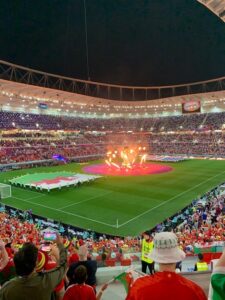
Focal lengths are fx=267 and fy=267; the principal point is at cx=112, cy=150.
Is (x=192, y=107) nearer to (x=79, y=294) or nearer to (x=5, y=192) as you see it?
(x=5, y=192)

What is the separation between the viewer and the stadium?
18.2 m

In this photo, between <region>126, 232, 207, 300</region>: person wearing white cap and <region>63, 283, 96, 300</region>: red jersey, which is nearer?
<region>126, 232, 207, 300</region>: person wearing white cap

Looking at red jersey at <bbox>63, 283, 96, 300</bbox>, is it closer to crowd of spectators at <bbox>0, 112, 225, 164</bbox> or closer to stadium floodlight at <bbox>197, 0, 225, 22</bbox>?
stadium floodlight at <bbox>197, 0, 225, 22</bbox>

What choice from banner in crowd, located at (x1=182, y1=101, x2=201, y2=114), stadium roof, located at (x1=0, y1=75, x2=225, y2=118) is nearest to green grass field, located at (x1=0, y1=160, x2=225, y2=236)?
stadium roof, located at (x1=0, y1=75, x2=225, y2=118)

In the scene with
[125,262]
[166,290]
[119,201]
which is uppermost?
[166,290]

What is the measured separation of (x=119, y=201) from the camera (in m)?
26.0

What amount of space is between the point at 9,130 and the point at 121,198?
41.4 meters

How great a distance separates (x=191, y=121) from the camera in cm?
8225

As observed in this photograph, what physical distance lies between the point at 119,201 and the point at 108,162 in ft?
79.5

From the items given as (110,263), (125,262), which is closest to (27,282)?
(110,263)

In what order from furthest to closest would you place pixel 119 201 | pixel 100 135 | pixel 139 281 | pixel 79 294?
pixel 100 135
pixel 119 201
pixel 79 294
pixel 139 281

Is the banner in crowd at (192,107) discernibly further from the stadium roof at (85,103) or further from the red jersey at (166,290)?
the red jersey at (166,290)

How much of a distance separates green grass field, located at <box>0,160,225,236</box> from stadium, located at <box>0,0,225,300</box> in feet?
0.32

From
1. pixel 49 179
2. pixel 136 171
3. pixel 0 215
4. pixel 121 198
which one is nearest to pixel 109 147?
pixel 136 171
